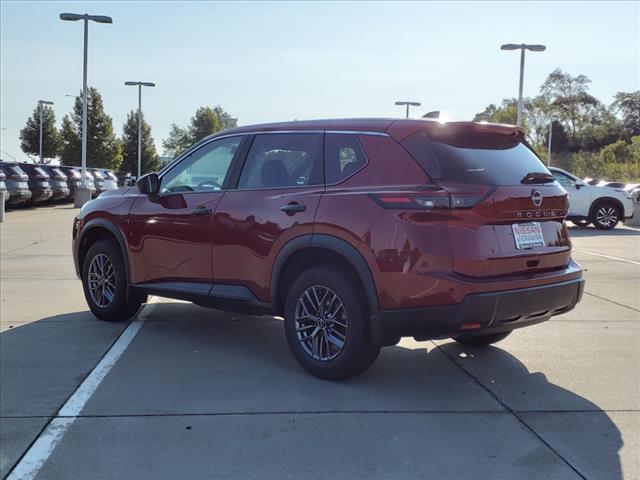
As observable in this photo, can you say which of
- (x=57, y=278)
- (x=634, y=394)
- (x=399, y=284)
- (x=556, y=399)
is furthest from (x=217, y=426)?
(x=57, y=278)

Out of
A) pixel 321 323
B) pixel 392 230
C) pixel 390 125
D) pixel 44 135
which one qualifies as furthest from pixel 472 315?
pixel 44 135

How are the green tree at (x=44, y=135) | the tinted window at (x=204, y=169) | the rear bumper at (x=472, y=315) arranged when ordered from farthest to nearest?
the green tree at (x=44, y=135) < the tinted window at (x=204, y=169) < the rear bumper at (x=472, y=315)

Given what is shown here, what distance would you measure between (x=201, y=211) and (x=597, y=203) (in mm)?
15516

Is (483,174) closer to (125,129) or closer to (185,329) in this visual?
(185,329)

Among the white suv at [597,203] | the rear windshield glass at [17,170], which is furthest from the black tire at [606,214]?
the rear windshield glass at [17,170]

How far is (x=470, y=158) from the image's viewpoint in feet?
14.7

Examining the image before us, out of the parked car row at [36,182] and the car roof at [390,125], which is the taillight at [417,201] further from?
the parked car row at [36,182]

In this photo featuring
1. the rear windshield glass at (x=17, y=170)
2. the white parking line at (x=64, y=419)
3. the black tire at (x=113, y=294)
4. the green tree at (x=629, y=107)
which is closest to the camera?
the white parking line at (x=64, y=419)

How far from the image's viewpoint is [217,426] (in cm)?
400

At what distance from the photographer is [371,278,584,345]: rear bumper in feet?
13.6

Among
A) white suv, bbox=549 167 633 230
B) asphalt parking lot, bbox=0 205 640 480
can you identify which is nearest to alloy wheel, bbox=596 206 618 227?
white suv, bbox=549 167 633 230

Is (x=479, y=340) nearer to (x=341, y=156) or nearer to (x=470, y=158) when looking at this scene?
(x=470, y=158)

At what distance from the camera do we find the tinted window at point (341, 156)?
4707mm

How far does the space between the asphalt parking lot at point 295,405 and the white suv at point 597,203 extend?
12259 mm
